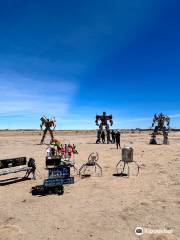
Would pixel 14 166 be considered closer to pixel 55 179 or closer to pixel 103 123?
pixel 55 179

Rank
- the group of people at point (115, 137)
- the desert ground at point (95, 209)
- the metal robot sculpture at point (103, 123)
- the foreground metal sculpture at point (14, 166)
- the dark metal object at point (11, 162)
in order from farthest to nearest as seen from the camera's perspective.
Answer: the metal robot sculpture at point (103, 123) < the group of people at point (115, 137) < the dark metal object at point (11, 162) < the foreground metal sculpture at point (14, 166) < the desert ground at point (95, 209)

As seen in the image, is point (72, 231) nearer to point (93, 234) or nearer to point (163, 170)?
point (93, 234)

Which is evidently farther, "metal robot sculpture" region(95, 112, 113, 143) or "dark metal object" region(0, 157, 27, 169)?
"metal robot sculpture" region(95, 112, 113, 143)

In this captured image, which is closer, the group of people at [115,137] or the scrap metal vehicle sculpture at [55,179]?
the scrap metal vehicle sculpture at [55,179]

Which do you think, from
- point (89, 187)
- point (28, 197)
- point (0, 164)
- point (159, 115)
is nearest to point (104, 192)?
point (89, 187)

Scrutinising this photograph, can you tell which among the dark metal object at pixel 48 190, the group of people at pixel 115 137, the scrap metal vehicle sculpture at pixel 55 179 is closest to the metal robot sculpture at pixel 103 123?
the group of people at pixel 115 137

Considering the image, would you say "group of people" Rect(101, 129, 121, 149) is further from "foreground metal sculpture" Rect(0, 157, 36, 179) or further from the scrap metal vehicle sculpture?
"foreground metal sculpture" Rect(0, 157, 36, 179)

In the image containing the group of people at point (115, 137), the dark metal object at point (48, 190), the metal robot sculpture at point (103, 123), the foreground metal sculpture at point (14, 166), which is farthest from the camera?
the metal robot sculpture at point (103, 123)

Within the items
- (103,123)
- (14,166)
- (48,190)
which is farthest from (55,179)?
(103,123)

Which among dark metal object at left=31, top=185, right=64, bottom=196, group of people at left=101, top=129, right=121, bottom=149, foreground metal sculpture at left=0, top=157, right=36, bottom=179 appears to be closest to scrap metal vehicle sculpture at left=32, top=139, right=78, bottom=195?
dark metal object at left=31, top=185, right=64, bottom=196

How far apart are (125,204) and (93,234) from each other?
243 centimetres

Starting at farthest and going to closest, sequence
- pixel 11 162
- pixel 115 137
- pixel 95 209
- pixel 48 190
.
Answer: pixel 115 137, pixel 11 162, pixel 48 190, pixel 95 209

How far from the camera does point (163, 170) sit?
15.2 metres

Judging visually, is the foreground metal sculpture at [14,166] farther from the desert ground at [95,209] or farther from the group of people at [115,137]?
the group of people at [115,137]
